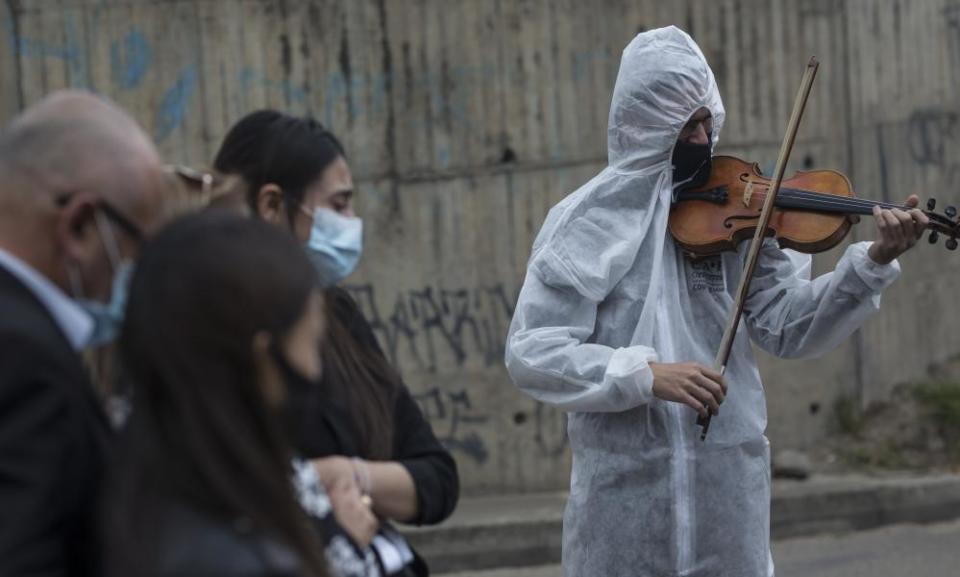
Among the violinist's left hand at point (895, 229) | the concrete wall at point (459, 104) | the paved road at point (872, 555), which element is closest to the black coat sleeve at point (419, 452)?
the violinist's left hand at point (895, 229)

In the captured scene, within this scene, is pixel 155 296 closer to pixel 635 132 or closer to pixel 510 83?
pixel 635 132

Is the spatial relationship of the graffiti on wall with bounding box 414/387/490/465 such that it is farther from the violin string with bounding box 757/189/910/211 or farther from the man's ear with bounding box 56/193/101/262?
the man's ear with bounding box 56/193/101/262

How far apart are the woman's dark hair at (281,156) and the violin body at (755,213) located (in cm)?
130

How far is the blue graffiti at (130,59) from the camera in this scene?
24.7 ft

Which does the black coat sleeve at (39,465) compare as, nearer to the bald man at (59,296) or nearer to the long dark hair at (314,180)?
the bald man at (59,296)

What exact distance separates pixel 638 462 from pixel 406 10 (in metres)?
4.26

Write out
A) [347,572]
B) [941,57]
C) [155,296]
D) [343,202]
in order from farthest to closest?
1. [941,57]
2. [343,202]
3. [347,572]
4. [155,296]

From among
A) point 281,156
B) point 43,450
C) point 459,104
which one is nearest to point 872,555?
point 459,104

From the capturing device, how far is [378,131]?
7672mm

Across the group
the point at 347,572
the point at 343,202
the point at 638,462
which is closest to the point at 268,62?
the point at 638,462

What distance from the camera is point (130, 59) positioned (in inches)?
296

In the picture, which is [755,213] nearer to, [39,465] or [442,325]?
[39,465]

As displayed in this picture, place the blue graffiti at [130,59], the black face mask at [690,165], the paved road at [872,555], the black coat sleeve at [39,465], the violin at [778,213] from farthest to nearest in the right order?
A: 1. the blue graffiti at [130,59]
2. the paved road at [872,555]
3. the black face mask at [690,165]
4. the violin at [778,213]
5. the black coat sleeve at [39,465]

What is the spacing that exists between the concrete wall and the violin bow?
12.9 feet
